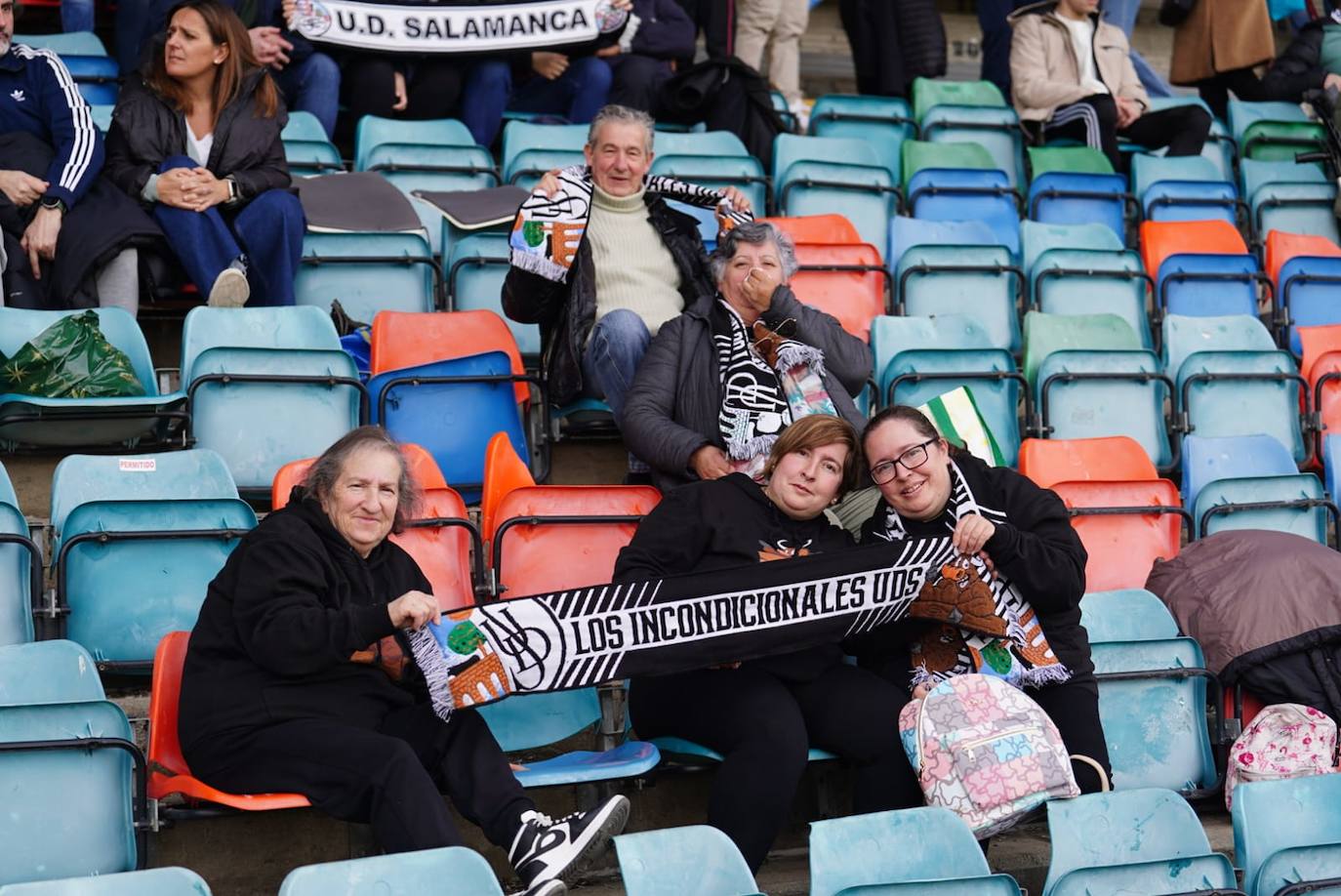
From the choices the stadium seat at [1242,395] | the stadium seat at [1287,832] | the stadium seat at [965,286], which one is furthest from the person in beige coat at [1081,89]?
the stadium seat at [1287,832]

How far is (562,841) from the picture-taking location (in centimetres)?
369

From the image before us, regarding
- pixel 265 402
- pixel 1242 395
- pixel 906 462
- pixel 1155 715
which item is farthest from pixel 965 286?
pixel 265 402

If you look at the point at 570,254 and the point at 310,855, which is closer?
the point at 310,855

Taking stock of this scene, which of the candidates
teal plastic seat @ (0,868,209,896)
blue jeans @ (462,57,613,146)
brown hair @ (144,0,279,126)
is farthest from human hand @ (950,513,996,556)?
blue jeans @ (462,57,613,146)

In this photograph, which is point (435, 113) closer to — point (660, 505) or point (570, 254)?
point (570, 254)

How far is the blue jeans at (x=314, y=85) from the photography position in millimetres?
7609

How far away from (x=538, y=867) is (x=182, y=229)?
115 inches

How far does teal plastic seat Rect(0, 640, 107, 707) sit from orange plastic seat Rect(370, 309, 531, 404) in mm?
1804

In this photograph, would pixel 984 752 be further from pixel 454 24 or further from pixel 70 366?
pixel 454 24

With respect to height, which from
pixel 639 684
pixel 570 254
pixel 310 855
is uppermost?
pixel 570 254

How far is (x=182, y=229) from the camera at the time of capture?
5809mm

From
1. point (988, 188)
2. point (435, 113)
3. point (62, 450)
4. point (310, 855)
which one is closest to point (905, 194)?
point (988, 188)

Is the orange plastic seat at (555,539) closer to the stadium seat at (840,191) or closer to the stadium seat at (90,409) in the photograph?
the stadium seat at (90,409)

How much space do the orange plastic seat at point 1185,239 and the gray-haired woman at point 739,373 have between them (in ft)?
8.91
